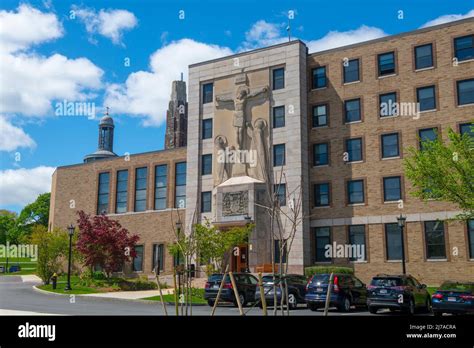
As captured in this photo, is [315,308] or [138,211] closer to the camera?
[315,308]

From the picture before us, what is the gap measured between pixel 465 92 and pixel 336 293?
65.2ft

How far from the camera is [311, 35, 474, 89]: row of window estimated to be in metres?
34.4

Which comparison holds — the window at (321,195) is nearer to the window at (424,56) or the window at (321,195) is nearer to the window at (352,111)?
the window at (352,111)

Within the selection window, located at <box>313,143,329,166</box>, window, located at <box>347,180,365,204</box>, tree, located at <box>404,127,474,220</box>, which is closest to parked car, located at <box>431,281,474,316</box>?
tree, located at <box>404,127,474,220</box>

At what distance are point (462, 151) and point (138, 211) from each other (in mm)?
32650

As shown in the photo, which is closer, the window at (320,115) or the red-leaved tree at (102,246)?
A: the red-leaved tree at (102,246)

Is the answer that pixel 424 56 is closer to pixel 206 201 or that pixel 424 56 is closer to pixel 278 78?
pixel 278 78

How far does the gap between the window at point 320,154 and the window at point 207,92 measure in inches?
406

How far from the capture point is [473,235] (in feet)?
106

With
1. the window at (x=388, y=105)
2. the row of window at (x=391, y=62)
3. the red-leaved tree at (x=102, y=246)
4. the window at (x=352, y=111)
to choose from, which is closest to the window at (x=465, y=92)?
the row of window at (x=391, y=62)

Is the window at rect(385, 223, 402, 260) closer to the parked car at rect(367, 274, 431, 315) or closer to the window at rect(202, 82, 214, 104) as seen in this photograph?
the parked car at rect(367, 274, 431, 315)

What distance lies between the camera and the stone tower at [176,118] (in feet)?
294
